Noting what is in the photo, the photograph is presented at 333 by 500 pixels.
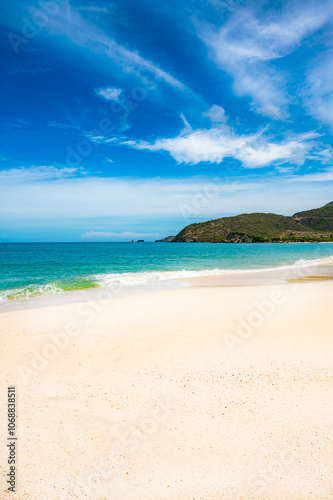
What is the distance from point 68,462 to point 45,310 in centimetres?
909

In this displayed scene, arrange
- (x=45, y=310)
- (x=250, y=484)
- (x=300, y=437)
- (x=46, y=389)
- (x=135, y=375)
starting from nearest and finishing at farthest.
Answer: (x=250, y=484)
(x=300, y=437)
(x=46, y=389)
(x=135, y=375)
(x=45, y=310)

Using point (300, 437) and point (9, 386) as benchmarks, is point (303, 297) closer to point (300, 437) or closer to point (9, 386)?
point (300, 437)

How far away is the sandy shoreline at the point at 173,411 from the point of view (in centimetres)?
326

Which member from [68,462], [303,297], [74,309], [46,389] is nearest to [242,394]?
[68,462]

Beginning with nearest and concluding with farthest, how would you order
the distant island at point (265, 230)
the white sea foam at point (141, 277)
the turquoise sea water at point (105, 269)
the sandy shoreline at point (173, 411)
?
the sandy shoreline at point (173, 411) → the turquoise sea water at point (105, 269) → the white sea foam at point (141, 277) → the distant island at point (265, 230)

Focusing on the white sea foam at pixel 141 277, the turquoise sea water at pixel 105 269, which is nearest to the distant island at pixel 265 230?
the turquoise sea water at pixel 105 269

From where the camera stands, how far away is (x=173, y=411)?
4422 millimetres

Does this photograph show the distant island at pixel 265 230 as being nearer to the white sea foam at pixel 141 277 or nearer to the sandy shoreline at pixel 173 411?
the white sea foam at pixel 141 277

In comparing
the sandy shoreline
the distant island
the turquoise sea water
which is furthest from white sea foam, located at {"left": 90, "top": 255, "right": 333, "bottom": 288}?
the distant island

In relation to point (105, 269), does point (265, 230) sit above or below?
above

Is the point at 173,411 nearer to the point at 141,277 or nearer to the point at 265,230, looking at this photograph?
the point at 141,277

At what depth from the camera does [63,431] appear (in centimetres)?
402

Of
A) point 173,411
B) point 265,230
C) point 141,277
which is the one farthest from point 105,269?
point 265,230

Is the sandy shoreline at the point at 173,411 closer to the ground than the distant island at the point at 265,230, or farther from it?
closer to the ground
